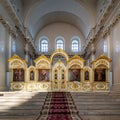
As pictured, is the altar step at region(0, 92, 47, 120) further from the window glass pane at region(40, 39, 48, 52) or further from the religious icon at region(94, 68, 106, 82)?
the window glass pane at region(40, 39, 48, 52)

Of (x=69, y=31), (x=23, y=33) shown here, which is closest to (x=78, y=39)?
(x=69, y=31)

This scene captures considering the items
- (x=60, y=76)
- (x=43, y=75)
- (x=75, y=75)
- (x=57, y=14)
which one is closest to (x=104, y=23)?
(x=75, y=75)

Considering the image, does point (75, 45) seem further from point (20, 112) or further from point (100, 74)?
point (20, 112)

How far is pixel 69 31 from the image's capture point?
44.8 metres

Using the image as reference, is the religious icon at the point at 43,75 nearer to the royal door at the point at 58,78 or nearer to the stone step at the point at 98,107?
the royal door at the point at 58,78

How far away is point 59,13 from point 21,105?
91.1ft

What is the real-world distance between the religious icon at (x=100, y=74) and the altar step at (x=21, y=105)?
702cm

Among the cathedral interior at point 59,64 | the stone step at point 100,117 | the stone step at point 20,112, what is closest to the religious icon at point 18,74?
the cathedral interior at point 59,64

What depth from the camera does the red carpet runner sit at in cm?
1149

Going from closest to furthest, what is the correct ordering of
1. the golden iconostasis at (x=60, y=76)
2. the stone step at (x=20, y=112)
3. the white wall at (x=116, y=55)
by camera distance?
the stone step at (x=20, y=112) < the white wall at (x=116, y=55) < the golden iconostasis at (x=60, y=76)

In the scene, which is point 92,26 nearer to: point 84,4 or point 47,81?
point 84,4

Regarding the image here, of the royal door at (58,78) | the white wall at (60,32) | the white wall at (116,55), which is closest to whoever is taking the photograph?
the white wall at (116,55)

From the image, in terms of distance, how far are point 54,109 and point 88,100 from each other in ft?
7.79

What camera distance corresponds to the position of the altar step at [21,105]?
481 inches
